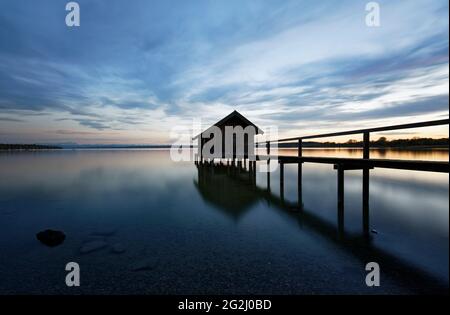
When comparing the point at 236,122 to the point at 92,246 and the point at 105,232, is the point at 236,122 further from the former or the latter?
the point at 92,246

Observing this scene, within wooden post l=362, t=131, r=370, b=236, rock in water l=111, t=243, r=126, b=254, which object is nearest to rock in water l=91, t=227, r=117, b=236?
rock in water l=111, t=243, r=126, b=254

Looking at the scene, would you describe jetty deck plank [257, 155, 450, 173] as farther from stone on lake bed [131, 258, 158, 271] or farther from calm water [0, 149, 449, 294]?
stone on lake bed [131, 258, 158, 271]

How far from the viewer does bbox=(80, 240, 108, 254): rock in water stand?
18.2ft

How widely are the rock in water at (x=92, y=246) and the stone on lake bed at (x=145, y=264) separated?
1.54 m

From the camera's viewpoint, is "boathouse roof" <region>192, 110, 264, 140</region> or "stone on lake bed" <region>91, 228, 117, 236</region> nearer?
"stone on lake bed" <region>91, 228, 117, 236</region>

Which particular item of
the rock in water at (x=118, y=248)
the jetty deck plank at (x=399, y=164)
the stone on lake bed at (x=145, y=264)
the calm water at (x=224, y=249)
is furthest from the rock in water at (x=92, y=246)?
the jetty deck plank at (x=399, y=164)

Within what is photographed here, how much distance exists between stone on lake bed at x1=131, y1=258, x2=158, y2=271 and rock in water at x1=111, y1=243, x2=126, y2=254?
0.84 metres

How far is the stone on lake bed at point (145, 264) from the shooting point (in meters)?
4.65

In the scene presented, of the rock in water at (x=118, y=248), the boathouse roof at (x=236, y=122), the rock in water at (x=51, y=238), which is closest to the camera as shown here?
the rock in water at (x=118, y=248)

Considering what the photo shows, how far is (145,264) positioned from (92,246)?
6.60 ft

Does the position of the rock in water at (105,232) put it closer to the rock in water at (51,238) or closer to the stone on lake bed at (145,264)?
the rock in water at (51,238)

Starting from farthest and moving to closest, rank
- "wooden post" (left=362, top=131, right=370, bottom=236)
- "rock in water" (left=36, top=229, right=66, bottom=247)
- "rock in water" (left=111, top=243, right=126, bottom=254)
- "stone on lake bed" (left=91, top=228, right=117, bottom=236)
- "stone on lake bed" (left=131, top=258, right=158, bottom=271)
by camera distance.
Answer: "wooden post" (left=362, top=131, right=370, bottom=236) → "stone on lake bed" (left=91, top=228, right=117, bottom=236) → "rock in water" (left=36, top=229, right=66, bottom=247) → "rock in water" (left=111, top=243, right=126, bottom=254) → "stone on lake bed" (left=131, top=258, right=158, bottom=271)

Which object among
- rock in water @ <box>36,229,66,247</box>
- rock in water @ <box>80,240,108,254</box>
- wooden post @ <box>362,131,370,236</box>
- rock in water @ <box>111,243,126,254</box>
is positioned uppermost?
wooden post @ <box>362,131,370,236</box>
